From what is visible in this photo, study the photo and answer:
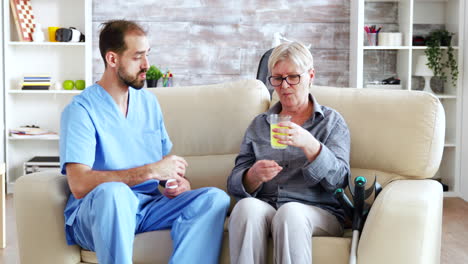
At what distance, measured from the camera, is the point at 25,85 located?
16.5 ft

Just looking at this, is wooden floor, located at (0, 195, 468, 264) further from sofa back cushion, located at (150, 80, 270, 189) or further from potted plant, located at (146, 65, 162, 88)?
potted plant, located at (146, 65, 162, 88)

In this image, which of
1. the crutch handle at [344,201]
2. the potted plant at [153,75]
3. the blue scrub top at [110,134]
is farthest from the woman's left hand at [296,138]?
the potted plant at [153,75]

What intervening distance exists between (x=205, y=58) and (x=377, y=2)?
1.48 meters

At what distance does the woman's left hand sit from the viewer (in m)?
2.17

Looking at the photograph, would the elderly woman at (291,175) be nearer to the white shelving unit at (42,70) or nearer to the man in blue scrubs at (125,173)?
the man in blue scrubs at (125,173)

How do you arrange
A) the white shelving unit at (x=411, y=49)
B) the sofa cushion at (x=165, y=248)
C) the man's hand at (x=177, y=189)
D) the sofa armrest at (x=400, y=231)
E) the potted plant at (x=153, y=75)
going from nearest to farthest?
the sofa armrest at (x=400, y=231)
the sofa cushion at (x=165, y=248)
the man's hand at (x=177, y=189)
the potted plant at (x=153, y=75)
the white shelving unit at (x=411, y=49)

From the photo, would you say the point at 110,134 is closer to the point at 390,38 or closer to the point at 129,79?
the point at 129,79

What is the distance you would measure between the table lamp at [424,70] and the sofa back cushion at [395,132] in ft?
8.19

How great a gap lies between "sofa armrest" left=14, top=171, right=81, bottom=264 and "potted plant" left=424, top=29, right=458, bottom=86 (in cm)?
349

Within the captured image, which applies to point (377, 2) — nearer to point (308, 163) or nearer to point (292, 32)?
point (292, 32)

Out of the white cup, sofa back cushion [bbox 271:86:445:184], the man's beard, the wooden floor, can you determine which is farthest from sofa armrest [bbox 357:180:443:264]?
the white cup

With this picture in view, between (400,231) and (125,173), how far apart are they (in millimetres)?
946

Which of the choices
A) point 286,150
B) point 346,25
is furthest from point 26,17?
point 286,150

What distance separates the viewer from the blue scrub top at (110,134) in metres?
2.22
